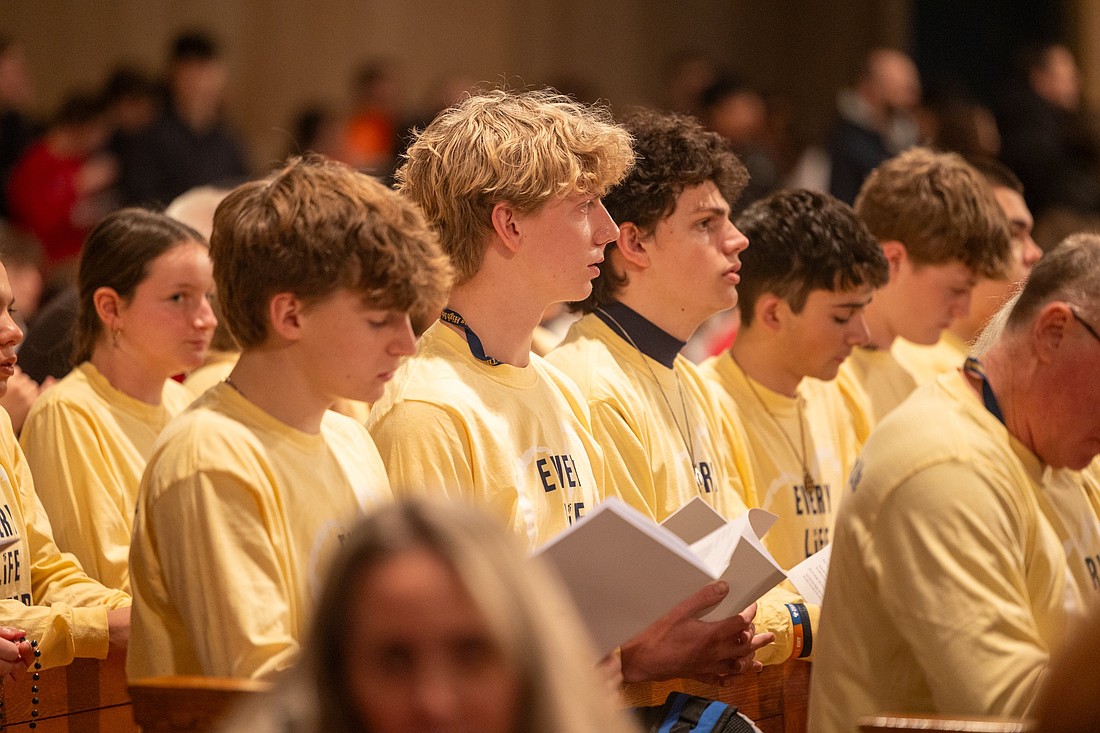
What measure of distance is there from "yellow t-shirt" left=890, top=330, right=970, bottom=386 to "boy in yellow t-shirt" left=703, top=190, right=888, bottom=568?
29.0 inches

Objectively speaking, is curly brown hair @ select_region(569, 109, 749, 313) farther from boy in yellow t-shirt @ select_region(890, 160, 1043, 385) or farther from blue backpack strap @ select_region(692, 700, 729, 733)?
boy in yellow t-shirt @ select_region(890, 160, 1043, 385)

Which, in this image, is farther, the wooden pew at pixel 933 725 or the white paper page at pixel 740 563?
the white paper page at pixel 740 563

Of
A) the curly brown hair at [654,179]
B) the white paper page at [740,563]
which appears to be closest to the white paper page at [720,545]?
the white paper page at [740,563]

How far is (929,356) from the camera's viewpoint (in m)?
5.32

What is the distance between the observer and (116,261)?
3.97 m

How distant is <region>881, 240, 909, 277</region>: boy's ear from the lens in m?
5.04

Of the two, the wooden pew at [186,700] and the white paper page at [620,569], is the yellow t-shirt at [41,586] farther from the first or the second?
the white paper page at [620,569]

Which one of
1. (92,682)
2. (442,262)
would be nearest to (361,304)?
(442,262)

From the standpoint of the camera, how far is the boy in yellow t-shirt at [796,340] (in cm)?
429

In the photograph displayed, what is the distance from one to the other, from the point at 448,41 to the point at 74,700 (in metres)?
10.8

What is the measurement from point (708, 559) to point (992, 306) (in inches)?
111

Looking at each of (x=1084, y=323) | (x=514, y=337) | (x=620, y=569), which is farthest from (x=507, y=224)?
(x=1084, y=323)

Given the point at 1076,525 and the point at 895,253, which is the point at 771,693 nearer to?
the point at 1076,525

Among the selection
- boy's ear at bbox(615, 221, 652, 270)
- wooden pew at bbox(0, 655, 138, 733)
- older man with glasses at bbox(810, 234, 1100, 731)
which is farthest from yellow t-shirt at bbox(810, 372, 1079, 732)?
wooden pew at bbox(0, 655, 138, 733)
